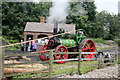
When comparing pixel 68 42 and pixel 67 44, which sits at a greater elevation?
pixel 68 42

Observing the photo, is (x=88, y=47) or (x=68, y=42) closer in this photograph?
(x=68, y=42)

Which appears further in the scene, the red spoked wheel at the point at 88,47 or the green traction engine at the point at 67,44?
the red spoked wheel at the point at 88,47

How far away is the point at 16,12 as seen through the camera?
2767cm

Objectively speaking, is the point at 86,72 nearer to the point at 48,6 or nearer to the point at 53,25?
the point at 53,25

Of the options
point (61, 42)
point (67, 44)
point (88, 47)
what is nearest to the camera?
point (61, 42)

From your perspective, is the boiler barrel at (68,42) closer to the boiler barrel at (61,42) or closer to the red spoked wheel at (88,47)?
the boiler barrel at (61,42)

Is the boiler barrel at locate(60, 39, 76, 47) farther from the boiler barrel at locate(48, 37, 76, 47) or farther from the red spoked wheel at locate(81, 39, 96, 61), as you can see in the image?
the red spoked wheel at locate(81, 39, 96, 61)

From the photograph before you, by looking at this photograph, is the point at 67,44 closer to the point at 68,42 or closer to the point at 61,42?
the point at 68,42

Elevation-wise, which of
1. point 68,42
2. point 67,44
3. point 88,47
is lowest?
point 88,47

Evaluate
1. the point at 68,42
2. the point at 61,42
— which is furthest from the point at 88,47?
the point at 61,42

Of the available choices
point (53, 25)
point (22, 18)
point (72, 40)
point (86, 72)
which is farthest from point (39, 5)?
point (86, 72)

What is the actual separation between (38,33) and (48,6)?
1246cm

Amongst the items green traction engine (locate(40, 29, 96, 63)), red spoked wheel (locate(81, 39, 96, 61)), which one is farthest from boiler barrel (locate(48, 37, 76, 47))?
red spoked wheel (locate(81, 39, 96, 61))

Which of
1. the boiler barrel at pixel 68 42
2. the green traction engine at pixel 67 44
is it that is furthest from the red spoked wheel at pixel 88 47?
the boiler barrel at pixel 68 42
